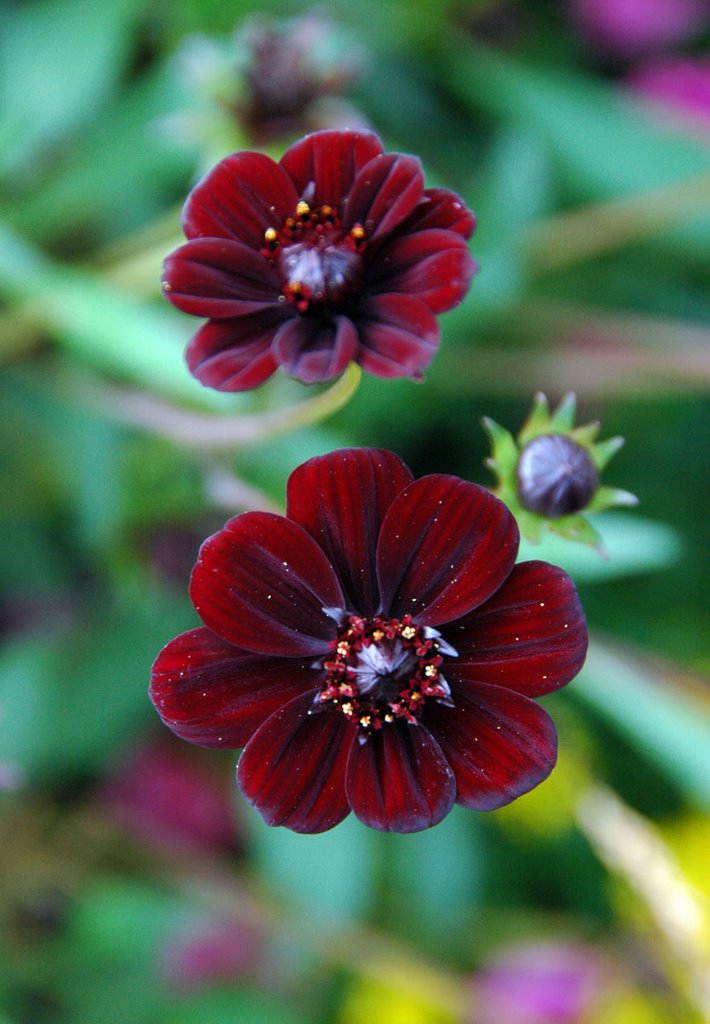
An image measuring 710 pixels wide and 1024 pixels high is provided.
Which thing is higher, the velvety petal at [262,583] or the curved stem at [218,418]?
the curved stem at [218,418]

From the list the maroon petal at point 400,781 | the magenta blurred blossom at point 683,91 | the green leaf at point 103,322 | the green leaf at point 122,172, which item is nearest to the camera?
the maroon petal at point 400,781

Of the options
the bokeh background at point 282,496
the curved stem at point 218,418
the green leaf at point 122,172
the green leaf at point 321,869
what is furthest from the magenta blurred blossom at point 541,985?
the green leaf at point 122,172

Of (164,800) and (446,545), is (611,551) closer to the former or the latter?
(446,545)

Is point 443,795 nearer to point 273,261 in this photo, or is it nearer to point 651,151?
point 273,261

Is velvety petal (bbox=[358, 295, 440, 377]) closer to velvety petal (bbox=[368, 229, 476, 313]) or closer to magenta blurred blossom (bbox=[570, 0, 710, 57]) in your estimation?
velvety petal (bbox=[368, 229, 476, 313])

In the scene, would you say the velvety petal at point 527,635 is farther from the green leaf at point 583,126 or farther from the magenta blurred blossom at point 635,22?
the magenta blurred blossom at point 635,22

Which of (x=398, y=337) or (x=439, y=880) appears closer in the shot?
(x=398, y=337)

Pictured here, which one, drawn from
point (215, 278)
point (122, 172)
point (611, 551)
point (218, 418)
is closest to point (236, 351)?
point (215, 278)

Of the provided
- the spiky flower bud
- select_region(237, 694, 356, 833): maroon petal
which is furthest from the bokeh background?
select_region(237, 694, 356, 833): maroon petal
